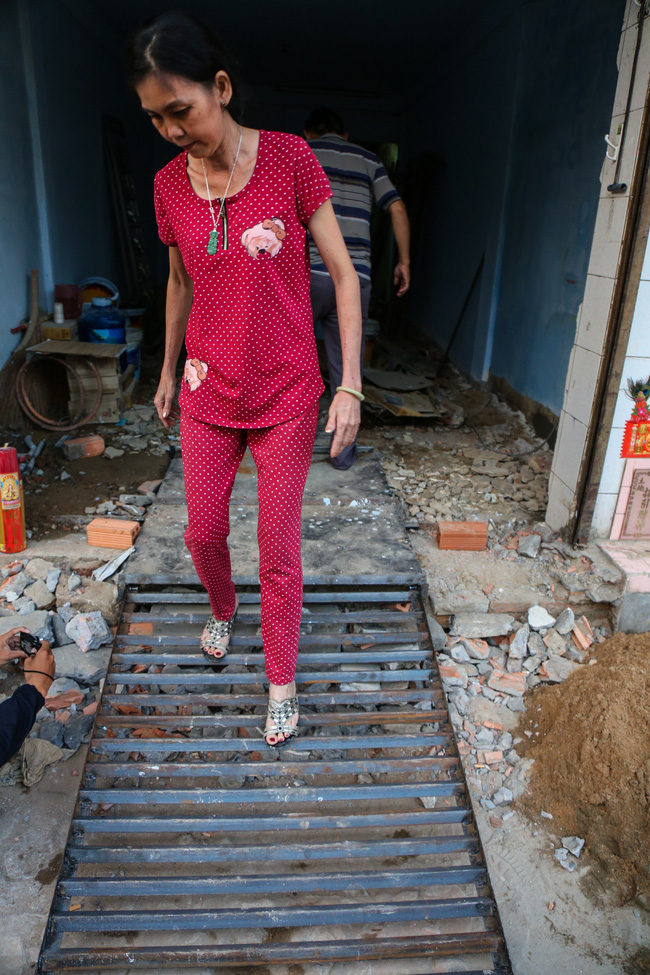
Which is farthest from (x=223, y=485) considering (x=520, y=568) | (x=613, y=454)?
(x=613, y=454)

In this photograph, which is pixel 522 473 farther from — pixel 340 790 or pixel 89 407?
pixel 89 407

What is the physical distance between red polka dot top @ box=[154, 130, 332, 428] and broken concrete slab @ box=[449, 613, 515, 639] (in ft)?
4.91

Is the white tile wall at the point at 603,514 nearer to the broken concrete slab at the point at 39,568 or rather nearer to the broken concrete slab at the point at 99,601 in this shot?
the broken concrete slab at the point at 99,601

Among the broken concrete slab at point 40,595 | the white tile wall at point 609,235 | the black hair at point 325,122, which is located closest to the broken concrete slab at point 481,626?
the white tile wall at point 609,235

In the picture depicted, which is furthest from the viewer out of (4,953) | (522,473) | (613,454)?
(522,473)

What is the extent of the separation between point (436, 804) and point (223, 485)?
4.36 ft

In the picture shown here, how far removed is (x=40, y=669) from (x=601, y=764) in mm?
1957

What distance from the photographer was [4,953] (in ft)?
5.94

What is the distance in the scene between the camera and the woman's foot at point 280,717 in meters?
2.15

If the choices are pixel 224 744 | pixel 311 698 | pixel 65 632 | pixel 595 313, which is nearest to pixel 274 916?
pixel 224 744

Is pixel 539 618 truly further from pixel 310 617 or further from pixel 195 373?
pixel 195 373

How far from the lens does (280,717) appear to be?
216 centimetres

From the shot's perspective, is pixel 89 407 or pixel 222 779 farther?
pixel 89 407

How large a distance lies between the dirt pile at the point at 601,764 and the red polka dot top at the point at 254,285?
5.24 feet
